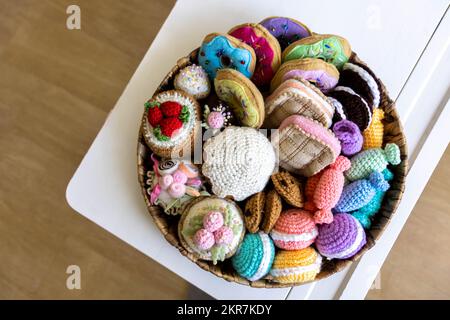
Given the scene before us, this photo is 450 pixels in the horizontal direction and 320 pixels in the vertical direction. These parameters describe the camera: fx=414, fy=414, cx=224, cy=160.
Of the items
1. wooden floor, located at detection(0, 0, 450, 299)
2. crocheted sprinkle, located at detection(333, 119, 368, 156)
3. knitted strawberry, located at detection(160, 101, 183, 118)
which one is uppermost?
crocheted sprinkle, located at detection(333, 119, 368, 156)

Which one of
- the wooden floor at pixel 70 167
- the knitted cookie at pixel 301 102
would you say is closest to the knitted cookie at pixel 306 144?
the knitted cookie at pixel 301 102

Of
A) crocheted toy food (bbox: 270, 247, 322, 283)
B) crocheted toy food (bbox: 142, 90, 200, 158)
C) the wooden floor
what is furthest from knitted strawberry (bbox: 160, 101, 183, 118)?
the wooden floor

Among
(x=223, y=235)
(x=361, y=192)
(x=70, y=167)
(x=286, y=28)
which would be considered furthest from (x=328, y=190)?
(x=70, y=167)

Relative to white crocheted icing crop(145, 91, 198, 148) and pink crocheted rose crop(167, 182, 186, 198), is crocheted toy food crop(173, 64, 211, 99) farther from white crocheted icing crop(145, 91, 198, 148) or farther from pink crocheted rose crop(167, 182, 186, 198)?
pink crocheted rose crop(167, 182, 186, 198)

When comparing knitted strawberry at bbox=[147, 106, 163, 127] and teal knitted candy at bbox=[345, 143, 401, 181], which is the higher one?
teal knitted candy at bbox=[345, 143, 401, 181]

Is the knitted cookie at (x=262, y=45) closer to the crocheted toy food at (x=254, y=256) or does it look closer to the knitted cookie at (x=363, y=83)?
the knitted cookie at (x=363, y=83)

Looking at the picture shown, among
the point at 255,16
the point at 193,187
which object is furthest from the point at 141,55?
the point at 193,187

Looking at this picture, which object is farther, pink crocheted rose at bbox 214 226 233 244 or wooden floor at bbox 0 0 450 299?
wooden floor at bbox 0 0 450 299
